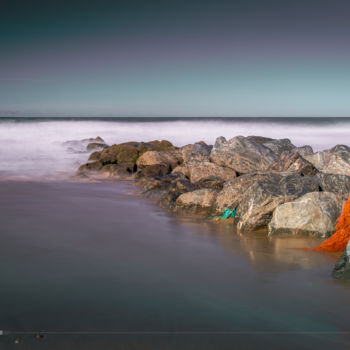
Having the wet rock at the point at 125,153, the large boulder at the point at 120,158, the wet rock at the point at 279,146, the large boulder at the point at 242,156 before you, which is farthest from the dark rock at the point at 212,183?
the wet rock at the point at 125,153

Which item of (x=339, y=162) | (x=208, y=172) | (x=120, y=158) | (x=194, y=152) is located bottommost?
(x=120, y=158)

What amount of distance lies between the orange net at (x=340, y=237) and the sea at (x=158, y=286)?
0.19 metres

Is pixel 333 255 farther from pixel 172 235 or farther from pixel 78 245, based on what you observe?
pixel 78 245

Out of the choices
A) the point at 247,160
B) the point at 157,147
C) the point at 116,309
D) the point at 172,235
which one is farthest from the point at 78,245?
the point at 157,147

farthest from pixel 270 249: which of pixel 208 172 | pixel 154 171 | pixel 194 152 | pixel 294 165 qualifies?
pixel 194 152

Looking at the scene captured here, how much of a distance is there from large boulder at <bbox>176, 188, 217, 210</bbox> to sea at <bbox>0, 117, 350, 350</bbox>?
21.6 inches

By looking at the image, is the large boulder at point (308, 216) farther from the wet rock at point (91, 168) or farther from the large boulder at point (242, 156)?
the wet rock at point (91, 168)

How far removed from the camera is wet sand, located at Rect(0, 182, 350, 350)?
3.24m

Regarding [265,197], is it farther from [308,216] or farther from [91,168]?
[91,168]

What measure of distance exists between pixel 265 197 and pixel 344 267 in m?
2.31

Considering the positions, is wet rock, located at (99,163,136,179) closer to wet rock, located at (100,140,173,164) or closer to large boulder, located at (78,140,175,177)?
large boulder, located at (78,140,175,177)

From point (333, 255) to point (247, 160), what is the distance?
5.40m

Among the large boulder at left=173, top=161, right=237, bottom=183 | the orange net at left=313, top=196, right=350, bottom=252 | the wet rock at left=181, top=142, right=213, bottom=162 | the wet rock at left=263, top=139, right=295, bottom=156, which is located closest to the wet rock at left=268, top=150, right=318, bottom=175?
the large boulder at left=173, top=161, right=237, bottom=183

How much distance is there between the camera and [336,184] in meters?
6.98
